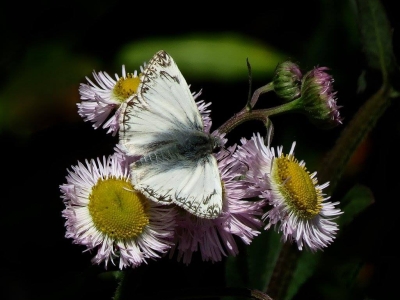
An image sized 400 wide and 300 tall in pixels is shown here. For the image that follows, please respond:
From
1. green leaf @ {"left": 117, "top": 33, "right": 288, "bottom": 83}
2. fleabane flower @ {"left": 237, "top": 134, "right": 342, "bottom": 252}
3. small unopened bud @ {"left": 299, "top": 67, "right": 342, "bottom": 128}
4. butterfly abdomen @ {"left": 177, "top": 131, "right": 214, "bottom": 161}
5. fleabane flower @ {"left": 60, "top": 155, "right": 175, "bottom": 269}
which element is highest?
green leaf @ {"left": 117, "top": 33, "right": 288, "bottom": 83}

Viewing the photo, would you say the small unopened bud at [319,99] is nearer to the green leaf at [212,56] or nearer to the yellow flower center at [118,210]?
the yellow flower center at [118,210]

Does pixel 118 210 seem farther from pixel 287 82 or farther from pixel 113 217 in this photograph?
pixel 287 82

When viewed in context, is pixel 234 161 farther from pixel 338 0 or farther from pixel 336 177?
pixel 338 0
